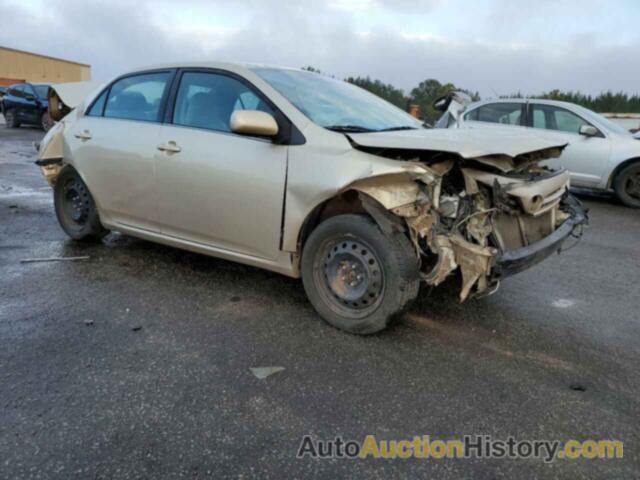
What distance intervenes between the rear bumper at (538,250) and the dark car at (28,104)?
1777 cm

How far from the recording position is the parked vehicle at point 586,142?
25.5ft

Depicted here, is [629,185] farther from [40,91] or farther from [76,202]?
[40,91]

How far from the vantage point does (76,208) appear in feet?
15.9

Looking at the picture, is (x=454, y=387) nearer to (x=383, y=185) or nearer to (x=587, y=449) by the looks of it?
(x=587, y=449)

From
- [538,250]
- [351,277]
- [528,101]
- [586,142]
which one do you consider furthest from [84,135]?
[586,142]

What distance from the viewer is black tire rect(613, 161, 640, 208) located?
25.5ft

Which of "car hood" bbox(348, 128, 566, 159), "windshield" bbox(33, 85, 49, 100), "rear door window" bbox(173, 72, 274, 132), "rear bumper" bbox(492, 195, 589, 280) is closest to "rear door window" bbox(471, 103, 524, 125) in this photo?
"rear bumper" bbox(492, 195, 589, 280)

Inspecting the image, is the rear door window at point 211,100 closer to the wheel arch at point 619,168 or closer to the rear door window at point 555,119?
the rear door window at point 555,119

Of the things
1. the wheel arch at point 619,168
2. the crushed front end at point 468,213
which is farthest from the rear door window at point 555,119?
the crushed front end at point 468,213

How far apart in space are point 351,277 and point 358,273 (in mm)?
61

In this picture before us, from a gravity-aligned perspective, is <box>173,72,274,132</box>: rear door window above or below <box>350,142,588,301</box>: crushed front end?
above

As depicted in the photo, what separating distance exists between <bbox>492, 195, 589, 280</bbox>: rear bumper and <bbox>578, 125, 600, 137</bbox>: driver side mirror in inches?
190

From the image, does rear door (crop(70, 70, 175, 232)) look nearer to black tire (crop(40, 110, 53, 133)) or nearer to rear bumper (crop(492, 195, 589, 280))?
rear bumper (crop(492, 195, 589, 280))

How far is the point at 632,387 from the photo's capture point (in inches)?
106
